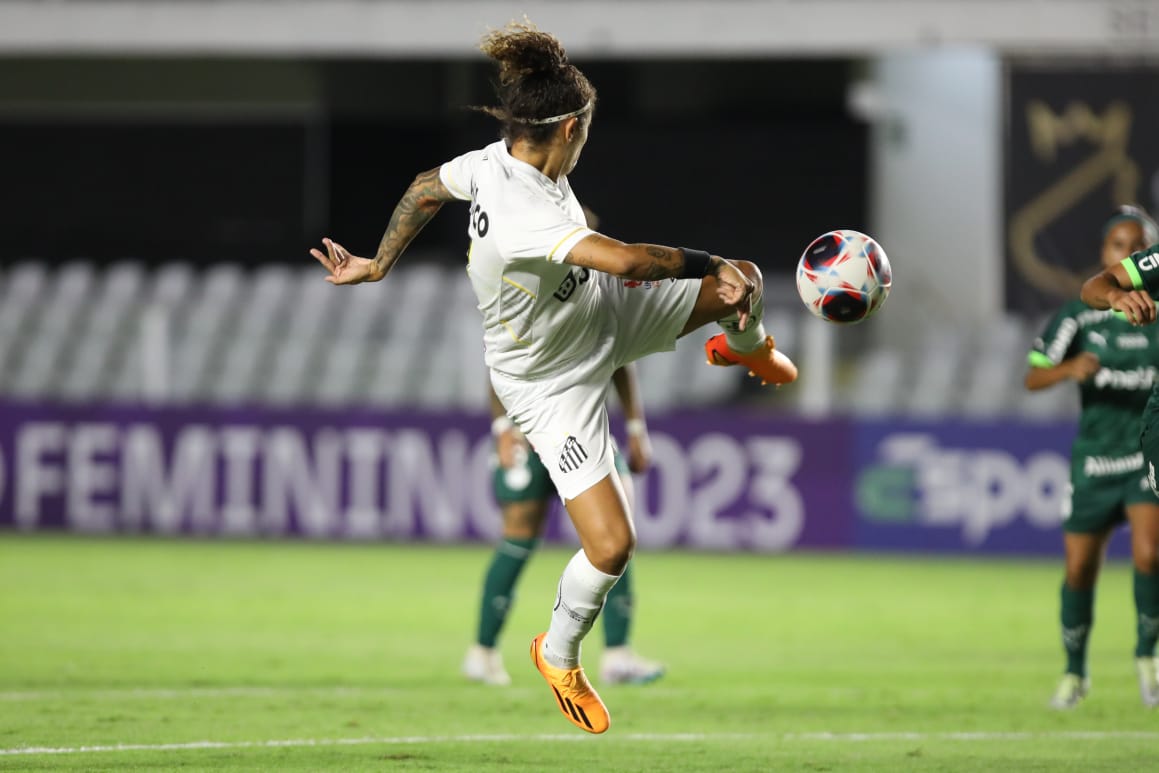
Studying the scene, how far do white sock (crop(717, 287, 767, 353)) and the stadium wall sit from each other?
924cm

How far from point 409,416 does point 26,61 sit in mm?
11083

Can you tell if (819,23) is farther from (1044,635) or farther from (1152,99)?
(1044,635)

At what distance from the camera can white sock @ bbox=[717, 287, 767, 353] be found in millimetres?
6449

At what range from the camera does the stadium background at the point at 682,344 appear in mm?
15906

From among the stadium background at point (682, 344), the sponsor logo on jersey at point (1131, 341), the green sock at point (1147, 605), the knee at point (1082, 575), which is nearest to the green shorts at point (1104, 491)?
the knee at point (1082, 575)

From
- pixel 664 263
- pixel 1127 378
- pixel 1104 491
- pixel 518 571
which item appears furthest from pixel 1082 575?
pixel 664 263

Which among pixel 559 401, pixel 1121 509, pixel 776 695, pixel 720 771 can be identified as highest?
pixel 559 401

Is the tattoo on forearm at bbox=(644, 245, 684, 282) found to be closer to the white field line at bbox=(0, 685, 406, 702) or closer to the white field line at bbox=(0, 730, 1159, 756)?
the white field line at bbox=(0, 730, 1159, 756)

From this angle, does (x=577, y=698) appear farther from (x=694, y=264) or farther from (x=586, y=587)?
(x=694, y=264)

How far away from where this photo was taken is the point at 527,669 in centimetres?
927

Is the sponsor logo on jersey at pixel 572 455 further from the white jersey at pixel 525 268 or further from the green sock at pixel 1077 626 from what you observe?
the green sock at pixel 1077 626

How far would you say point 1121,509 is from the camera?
25.6 feet

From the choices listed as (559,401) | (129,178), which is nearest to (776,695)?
(559,401)

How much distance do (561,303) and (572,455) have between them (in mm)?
535
